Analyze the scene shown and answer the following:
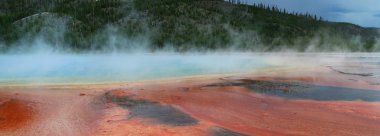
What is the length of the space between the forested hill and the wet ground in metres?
57.9

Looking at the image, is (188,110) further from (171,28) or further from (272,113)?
(171,28)


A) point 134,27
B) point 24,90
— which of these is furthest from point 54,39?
point 24,90

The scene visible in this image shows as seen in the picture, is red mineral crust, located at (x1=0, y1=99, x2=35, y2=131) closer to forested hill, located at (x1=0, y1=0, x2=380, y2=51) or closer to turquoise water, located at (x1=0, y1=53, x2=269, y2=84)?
turquoise water, located at (x1=0, y1=53, x2=269, y2=84)

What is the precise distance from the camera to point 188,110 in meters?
9.21

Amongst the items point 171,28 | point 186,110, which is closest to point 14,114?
point 186,110

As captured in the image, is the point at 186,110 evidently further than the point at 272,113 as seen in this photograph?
Yes

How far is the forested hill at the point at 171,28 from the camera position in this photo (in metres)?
78.4

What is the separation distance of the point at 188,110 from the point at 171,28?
8763cm

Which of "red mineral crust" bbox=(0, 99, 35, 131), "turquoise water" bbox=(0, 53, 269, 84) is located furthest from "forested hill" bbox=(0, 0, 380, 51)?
"red mineral crust" bbox=(0, 99, 35, 131)

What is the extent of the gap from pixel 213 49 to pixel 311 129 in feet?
214

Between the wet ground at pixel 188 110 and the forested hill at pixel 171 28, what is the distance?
190ft

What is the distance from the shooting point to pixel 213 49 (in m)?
72.5

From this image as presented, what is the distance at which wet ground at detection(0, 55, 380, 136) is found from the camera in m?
7.36

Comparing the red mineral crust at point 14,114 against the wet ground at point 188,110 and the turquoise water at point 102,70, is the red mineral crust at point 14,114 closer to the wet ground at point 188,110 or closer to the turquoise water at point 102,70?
the wet ground at point 188,110
